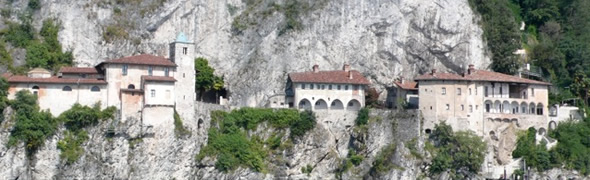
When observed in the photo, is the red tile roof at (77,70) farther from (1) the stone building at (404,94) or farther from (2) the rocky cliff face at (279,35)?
(1) the stone building at (404,94)

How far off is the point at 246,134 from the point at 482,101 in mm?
17622

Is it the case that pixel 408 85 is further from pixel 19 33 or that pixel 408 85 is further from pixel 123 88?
pixel 19 33

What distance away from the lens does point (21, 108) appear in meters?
80.9

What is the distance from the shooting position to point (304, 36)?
93750 mm

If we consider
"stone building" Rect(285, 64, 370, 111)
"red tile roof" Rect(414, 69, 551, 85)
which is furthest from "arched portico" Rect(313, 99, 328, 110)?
"red tile roof" Rect(414, 69, 551, 85)

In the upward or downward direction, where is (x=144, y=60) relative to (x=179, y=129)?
upward

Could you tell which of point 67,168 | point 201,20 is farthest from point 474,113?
point 67,168

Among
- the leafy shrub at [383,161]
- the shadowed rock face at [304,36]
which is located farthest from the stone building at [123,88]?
the leafy shrub at [383,161]

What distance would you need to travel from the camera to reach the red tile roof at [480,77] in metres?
89.6

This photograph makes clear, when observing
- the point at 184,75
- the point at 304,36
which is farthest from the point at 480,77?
the point at 184,75

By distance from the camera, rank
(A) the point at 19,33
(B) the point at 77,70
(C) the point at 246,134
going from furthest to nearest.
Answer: (A) the point at 19,33, (C) the point at 246,134, (B) the point at 77,70

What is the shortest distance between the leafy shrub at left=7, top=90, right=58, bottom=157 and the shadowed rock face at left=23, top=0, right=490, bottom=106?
1189 centimetres

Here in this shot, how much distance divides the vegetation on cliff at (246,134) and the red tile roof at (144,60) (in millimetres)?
5348

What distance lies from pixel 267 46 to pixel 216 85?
494 centimetres
